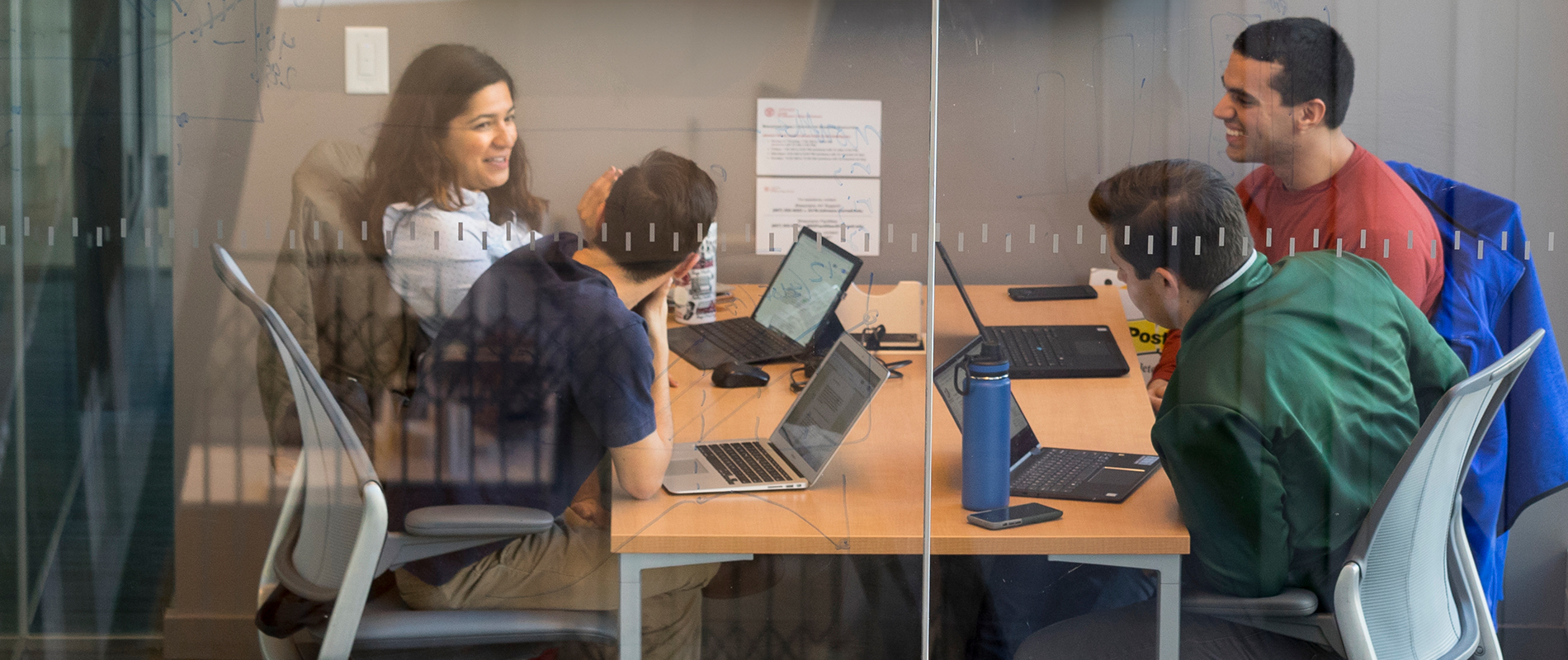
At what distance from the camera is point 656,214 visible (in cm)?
166

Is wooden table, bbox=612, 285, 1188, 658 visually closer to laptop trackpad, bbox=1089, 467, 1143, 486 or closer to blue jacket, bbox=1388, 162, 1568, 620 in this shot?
laptop trackpad, bbox=1089, 467, 1143, 486

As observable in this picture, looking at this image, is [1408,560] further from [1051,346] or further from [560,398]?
[560,398]

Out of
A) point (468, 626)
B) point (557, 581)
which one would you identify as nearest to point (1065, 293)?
point (557, 581)

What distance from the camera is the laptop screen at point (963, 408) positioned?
66.1 inches

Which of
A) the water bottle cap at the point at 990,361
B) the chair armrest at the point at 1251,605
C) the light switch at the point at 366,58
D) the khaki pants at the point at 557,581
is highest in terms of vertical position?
the light switch at the point at 366,58

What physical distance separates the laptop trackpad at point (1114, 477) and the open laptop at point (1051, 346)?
139mm

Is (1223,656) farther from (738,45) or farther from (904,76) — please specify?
(738,45)

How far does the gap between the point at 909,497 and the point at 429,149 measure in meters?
0.83

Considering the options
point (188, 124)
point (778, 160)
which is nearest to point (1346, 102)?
point (778, 160)

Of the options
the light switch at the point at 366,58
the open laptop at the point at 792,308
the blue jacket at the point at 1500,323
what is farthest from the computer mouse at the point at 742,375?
the blue jacket at the point at 1500,323

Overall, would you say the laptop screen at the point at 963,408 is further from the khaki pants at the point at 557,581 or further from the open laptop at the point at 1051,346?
the khaki pants at the point at 557,581

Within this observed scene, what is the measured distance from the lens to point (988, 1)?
1.66 m

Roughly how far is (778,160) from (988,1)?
374 millimetres

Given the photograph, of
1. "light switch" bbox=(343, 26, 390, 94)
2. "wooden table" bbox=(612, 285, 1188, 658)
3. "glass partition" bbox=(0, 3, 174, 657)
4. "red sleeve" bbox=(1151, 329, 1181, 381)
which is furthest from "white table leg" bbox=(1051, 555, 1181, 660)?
"glass partition" bbox=(0, 3, 174, 657)
